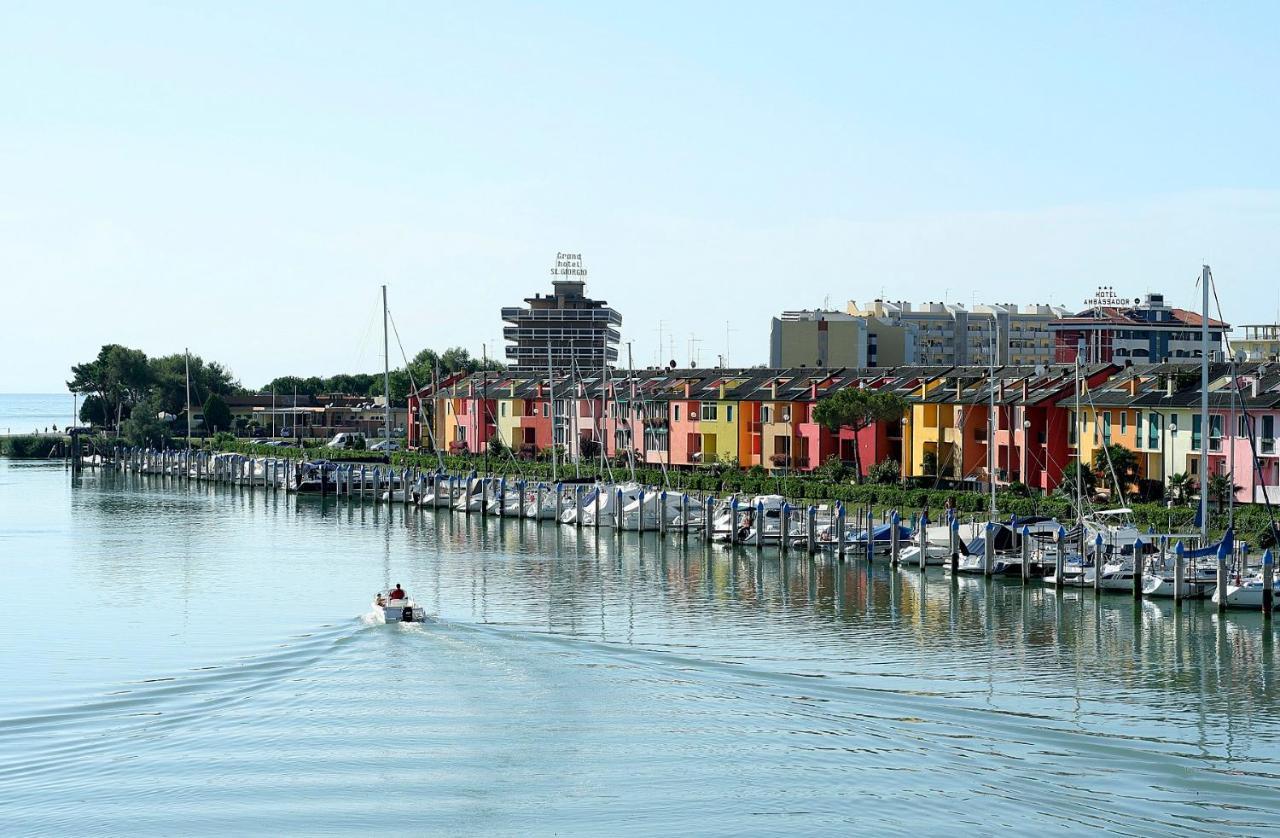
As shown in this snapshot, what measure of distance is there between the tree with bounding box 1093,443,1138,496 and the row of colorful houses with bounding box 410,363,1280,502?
1.46 metres

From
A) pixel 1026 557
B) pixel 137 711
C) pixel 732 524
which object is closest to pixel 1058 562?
pixel 1026 557

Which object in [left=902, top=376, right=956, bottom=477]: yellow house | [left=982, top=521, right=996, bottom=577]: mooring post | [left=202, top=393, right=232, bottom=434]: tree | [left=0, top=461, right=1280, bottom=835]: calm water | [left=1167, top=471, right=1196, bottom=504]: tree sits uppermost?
[left=202, top=393, right=232, bottom=434]: tree

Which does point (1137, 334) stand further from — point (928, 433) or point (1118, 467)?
point (1118, 467)

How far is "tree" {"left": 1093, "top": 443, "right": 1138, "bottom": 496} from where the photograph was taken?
268 ft

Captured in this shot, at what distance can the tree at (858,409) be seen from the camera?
320 ft

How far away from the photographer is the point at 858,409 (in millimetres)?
97625

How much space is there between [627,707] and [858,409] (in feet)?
201

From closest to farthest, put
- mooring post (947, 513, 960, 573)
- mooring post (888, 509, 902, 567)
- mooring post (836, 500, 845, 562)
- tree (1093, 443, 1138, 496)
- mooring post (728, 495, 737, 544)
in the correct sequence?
mooring post (947, 513, 960, 573), mooring post (888, 509, 902, 567), mooring post (836, 500, 845, 562), mooring post (728, 495, 737, 544), tree (1093, 443, 1138, 496)

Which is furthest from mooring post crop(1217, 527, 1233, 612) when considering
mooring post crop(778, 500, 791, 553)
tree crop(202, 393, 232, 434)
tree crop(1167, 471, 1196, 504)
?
tree crop(202, 393, 232, 434)

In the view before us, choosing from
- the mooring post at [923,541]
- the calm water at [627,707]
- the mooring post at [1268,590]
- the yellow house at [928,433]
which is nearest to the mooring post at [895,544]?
the mooring post at [923,541]

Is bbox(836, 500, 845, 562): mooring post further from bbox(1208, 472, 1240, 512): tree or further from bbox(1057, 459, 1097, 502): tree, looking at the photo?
bbox(1208, 472, 1240, 512): tree

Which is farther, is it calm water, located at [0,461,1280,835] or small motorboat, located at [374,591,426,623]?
small motorboat, located at [374,591,426,623]

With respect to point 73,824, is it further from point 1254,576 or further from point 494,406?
point 494,406

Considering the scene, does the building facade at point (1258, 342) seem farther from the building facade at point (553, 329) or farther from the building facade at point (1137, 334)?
the building facade at point (553, 329)
